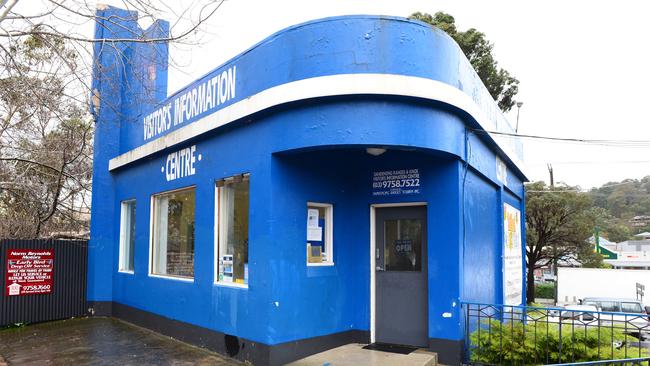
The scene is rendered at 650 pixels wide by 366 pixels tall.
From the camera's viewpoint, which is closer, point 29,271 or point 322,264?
point 322,264

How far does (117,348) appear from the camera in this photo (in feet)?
29.7

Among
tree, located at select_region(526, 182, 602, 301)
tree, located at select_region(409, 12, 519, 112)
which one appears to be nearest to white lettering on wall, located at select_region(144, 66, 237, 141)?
tree, located at select_region(409, 12, 519, 112)

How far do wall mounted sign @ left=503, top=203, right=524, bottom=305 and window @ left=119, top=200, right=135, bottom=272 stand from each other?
28.4 ft

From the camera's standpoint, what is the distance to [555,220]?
29922 millimetres

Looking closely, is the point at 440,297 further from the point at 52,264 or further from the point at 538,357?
the point at 52,264

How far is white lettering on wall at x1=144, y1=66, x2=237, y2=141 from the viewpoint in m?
8.73

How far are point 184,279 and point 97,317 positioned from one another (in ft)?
14.6

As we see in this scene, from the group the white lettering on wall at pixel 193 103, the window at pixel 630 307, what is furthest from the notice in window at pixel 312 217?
the window at pixel 630 307

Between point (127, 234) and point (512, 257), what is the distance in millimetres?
9336

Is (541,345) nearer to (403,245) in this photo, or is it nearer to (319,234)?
(403,245)

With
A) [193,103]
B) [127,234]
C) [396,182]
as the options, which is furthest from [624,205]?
[193,103]

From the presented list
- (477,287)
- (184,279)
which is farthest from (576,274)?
(184,279)

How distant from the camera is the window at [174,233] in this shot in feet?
32.3

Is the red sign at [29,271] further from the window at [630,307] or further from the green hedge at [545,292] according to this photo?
the green hedge at [545,292]
